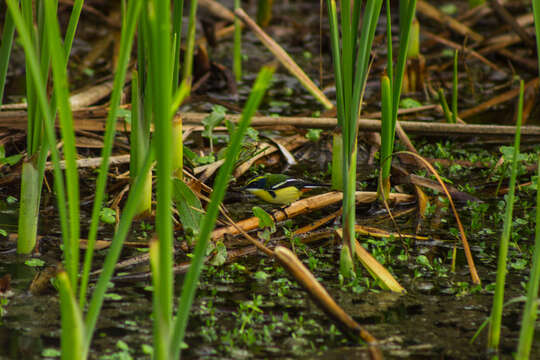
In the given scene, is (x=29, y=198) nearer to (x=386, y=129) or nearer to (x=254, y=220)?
(x=254, y=220)

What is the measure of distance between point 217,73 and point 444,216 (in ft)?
8.28

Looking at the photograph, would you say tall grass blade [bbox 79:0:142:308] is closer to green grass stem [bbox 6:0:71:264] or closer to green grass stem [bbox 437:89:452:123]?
green grass stem [bbox 6:0:71:264]

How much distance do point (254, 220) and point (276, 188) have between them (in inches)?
7.0

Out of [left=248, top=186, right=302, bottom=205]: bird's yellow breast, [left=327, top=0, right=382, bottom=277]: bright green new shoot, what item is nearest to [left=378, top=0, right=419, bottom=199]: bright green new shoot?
[left=327, top=0, right=382, bottom=277]: bright green new shoot

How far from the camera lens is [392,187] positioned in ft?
11.2

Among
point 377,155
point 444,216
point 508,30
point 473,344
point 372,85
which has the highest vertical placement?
point 508,30

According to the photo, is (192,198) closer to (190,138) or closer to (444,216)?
(444,216)

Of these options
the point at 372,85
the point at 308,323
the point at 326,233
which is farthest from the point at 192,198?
the point at 372,85

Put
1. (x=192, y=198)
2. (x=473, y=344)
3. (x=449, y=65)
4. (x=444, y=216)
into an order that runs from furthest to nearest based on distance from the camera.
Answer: (x=449, y=65) → (x=444, y=216) → (x=192, y=198) → (x=473, y=344)

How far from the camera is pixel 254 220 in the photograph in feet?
9.53

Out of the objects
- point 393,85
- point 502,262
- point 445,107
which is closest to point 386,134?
point 393,85

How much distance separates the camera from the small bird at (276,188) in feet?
9.79

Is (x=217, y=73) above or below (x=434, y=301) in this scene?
above

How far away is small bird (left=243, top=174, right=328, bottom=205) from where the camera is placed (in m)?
2.98
